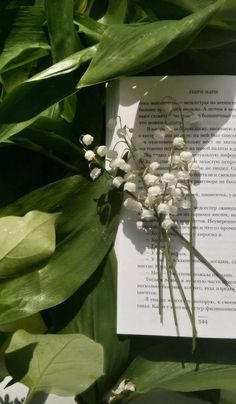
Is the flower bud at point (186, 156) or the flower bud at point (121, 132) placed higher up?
the flower bud at point (121, 132)

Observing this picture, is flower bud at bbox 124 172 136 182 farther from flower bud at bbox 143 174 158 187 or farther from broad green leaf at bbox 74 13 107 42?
broad green leaf at bbox 74 13 107 42

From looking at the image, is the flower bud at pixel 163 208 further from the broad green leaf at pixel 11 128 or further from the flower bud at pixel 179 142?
the broad green leaf at pixel 11 128

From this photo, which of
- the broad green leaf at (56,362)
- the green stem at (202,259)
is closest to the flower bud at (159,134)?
the green stem at (202,259)

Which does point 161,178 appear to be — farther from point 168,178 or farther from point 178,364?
point 178,364

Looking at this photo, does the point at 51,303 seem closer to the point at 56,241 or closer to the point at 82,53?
the point at 56,241

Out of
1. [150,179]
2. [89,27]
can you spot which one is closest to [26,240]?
[150,179]
